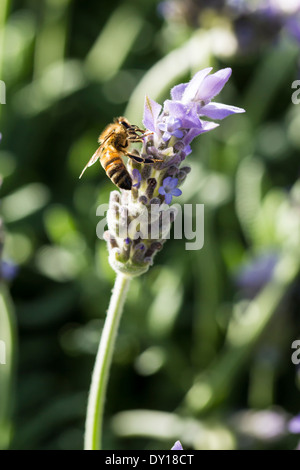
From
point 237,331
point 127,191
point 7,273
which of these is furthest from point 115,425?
point 127,191

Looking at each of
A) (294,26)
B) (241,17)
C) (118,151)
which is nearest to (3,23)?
(241,17)

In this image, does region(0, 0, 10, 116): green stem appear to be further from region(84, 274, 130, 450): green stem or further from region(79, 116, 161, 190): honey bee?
region(84, 274, 130, 450): green stem

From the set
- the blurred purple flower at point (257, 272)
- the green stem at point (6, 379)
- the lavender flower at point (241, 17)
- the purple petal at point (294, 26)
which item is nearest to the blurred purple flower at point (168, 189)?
the green stem at point (6, 379)

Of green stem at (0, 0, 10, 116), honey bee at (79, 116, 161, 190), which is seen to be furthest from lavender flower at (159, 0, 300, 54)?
honey bee at (79, 116, 161, 190)

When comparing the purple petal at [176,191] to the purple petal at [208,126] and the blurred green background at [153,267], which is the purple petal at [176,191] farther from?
the blurred green background at [153,267]

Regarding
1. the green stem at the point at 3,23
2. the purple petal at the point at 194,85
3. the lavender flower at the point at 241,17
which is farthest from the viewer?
the green stem at the point at 3,23
